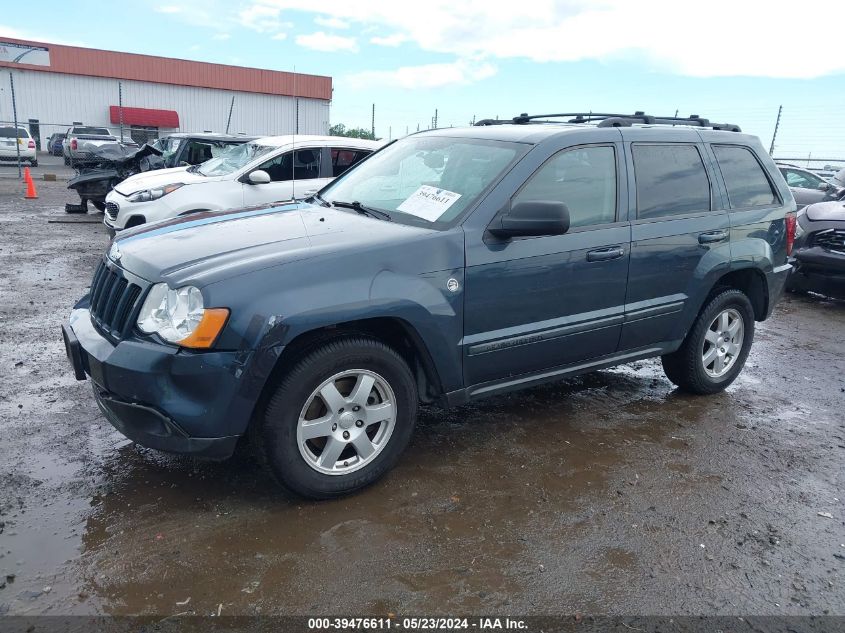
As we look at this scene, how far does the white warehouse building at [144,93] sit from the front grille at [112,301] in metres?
34.5

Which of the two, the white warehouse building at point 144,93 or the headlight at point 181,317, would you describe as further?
the white warehouse building at point 144,93

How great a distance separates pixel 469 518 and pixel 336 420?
2.57 ft

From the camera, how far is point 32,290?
684 cm

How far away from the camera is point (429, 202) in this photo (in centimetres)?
365

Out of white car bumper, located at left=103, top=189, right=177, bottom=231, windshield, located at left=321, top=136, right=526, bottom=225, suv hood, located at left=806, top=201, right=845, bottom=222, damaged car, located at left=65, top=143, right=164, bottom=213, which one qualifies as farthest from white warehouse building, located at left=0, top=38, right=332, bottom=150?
windshield, located at left=321, top=136, right=526, bottom=225

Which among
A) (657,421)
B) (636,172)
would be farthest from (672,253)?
(657,421)

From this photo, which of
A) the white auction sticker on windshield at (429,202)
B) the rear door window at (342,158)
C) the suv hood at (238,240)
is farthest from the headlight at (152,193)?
the white auction sticker on windshield at (429,202)

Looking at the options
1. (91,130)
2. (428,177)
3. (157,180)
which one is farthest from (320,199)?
(91,130)

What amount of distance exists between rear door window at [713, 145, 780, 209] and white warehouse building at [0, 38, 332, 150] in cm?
3418

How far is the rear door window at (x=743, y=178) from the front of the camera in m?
4.61

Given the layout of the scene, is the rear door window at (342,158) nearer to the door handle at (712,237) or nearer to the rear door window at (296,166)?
the rear door window at (296,166)

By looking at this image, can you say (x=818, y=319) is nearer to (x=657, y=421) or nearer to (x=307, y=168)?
(x=657, y=421)

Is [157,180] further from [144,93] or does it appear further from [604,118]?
[144,93]

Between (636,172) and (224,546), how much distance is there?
10.4 feet
